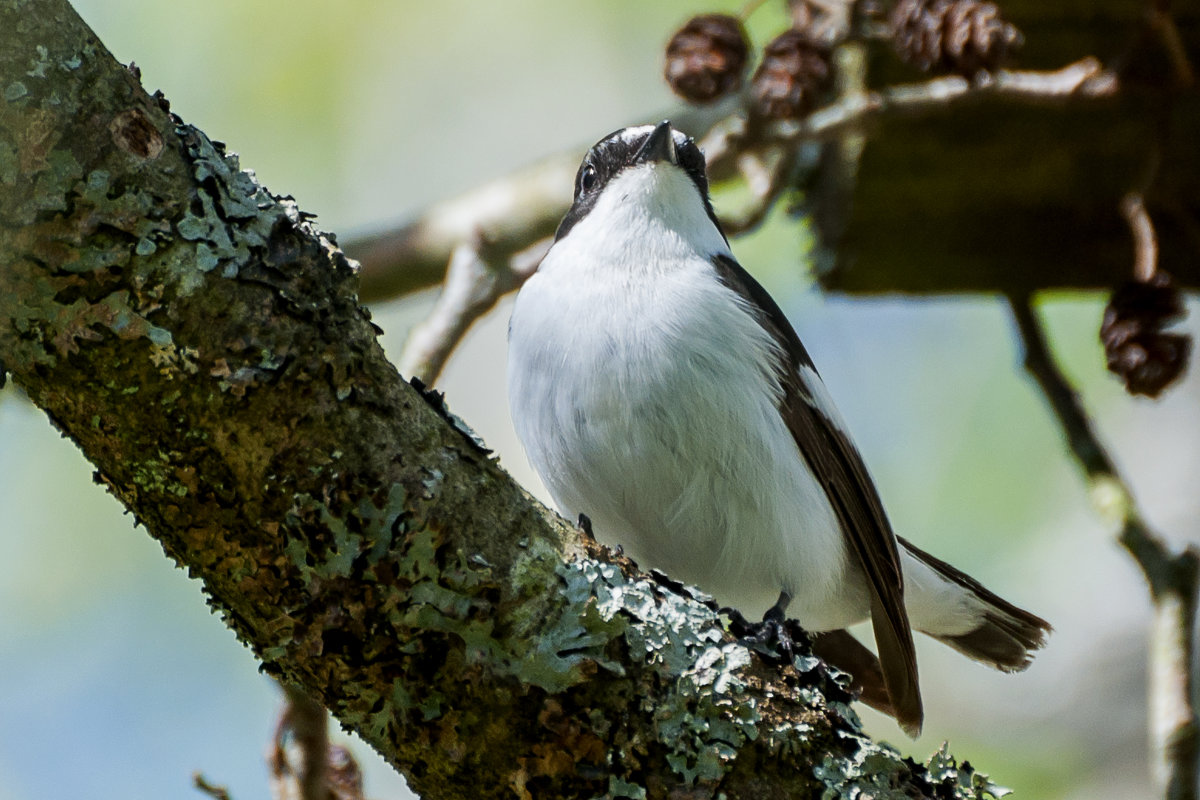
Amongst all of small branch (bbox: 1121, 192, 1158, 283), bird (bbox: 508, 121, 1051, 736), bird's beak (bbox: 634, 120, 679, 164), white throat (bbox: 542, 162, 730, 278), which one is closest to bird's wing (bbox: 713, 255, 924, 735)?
bird (bbox: 508, 121, 1051, 736)

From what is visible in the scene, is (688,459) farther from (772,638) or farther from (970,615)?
(970,615)

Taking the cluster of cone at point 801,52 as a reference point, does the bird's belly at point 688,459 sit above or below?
below

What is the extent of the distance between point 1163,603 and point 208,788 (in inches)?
97.3

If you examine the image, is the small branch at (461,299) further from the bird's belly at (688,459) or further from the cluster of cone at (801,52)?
the cluster of cone at (801,52)

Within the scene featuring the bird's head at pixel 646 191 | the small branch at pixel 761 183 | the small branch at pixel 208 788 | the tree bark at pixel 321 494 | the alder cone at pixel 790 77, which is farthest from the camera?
the small branch at pixel 761 183

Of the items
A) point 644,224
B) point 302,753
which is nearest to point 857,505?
point 644,224

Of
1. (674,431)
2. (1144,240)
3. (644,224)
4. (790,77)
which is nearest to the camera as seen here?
(674,431)

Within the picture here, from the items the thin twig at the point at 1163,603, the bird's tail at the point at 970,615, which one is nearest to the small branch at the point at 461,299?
the bird's tail at the point at 970,615

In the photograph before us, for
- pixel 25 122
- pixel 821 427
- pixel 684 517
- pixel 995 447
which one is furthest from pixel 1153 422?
pixel 25 122

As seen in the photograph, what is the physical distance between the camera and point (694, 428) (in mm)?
2688

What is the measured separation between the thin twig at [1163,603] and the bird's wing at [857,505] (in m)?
0.62

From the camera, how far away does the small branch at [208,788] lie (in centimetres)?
248

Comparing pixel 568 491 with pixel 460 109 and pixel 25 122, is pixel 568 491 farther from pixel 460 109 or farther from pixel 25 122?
pixel 460 109

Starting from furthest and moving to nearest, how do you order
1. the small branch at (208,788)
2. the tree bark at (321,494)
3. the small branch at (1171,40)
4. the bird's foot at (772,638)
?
the small branch at (1171,40), the small branch at (208,788), the bird's foot at (772,638), the tree bark at (321,494)
